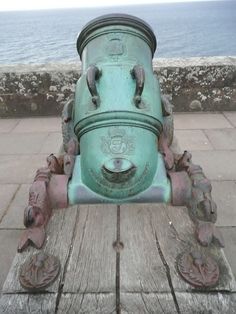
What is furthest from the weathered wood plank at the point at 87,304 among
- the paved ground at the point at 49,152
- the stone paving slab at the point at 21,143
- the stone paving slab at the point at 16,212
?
the stone paving slab at the point at 21,143

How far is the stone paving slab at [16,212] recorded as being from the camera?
2.55 metres

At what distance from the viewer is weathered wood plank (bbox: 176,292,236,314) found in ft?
4.07

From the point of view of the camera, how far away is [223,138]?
13.0 ft

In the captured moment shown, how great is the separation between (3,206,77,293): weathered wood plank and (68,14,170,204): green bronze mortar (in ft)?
0.42

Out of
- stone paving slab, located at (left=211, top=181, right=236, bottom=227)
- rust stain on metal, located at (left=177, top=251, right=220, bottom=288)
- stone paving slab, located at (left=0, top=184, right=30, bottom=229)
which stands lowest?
stone paving slab, located at (left=0, top=184, right=30, bottom=229)

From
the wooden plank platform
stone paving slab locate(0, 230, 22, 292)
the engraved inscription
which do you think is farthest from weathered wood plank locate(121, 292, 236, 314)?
stone paving slab locate(0, 230, 22, 292)

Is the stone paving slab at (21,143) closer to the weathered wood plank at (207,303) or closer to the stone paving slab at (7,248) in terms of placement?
the stone paving slab at (7,248)

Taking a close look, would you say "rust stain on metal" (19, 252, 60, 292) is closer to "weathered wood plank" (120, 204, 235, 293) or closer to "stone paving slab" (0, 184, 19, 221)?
"weathered wood plank" (120, 204, 235, 293)

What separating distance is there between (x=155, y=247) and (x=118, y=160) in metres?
0.40

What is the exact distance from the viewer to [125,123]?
1603 mm

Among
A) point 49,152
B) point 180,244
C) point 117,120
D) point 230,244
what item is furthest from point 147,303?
point 49,152

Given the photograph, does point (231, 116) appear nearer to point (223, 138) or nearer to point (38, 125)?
point (223, 138)

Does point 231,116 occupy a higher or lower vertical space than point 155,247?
lower

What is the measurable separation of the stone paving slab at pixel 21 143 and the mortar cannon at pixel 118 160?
2.04 metres
